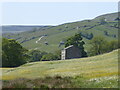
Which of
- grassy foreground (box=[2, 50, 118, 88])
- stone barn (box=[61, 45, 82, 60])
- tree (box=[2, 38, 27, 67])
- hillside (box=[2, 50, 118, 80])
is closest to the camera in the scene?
grassy foreground (box=[2, 50, 118, 88])

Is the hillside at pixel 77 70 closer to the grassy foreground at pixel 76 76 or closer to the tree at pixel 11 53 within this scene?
the grassy foreground at pixel 76 76

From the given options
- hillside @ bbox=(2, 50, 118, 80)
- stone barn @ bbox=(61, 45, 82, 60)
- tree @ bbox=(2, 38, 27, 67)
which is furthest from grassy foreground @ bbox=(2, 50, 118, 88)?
stone barn @ bbox=(61, 45, 82, 60)

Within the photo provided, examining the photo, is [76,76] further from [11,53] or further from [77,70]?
[11,53]

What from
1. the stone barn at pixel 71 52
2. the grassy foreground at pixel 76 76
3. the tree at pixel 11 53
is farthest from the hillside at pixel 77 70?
the stone barn at pixel 71 52

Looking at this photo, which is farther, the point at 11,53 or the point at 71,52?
the point at 71,52

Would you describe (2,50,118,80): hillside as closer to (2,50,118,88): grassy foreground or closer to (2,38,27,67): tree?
(2,50,118,88): grassy foreground

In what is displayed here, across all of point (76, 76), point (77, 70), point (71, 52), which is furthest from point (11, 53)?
point (76, 76)

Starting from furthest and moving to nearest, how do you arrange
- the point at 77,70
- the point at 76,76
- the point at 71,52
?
the point at 71,52 → the point at 77,70 → the point at 76,76

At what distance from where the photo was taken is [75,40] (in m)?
126

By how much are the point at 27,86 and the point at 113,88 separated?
6473 mm

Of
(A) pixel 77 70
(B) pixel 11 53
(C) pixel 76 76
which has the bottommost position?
(B) pixel 11 53

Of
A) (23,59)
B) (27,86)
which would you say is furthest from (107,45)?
(27,86)

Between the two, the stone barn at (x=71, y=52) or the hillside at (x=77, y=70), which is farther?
the stone barn at (x=71, y=52)

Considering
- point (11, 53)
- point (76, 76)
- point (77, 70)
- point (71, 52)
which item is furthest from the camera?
point (71, 52)
